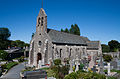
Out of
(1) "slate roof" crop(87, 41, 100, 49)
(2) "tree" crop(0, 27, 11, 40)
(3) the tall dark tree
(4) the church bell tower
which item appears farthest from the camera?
(2) "tree" crop(0, 27, 11, 40)

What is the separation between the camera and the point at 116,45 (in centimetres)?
6456

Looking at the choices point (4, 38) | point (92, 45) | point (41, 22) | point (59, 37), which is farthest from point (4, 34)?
point (92, 45)

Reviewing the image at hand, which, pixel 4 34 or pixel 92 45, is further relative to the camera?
pixel 4 34

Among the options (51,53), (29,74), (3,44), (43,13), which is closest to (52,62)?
(51,53)

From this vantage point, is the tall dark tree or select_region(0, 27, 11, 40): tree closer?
the tall dark tree

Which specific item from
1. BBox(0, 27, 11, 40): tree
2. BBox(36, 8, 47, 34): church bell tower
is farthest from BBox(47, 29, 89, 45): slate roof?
BBox(0, 27, 11, 40): tree

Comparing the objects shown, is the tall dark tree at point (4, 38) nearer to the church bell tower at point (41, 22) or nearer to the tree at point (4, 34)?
the tree at point (4, 34)

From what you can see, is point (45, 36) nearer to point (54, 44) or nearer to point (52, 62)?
point (54, 44)

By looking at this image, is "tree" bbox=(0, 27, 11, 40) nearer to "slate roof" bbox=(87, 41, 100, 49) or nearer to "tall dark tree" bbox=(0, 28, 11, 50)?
"tall dark tree" bbox=(0, 28, 11, 50)

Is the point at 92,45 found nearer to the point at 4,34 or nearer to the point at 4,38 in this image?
the point at 4,34

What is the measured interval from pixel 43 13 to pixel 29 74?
16151 mm

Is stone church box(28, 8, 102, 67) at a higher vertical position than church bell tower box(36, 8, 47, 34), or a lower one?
lower

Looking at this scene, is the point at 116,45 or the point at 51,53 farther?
the point at 116,45

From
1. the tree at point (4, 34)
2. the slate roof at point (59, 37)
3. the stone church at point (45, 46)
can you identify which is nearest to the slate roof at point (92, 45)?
the slate roof at point (59, 37)
